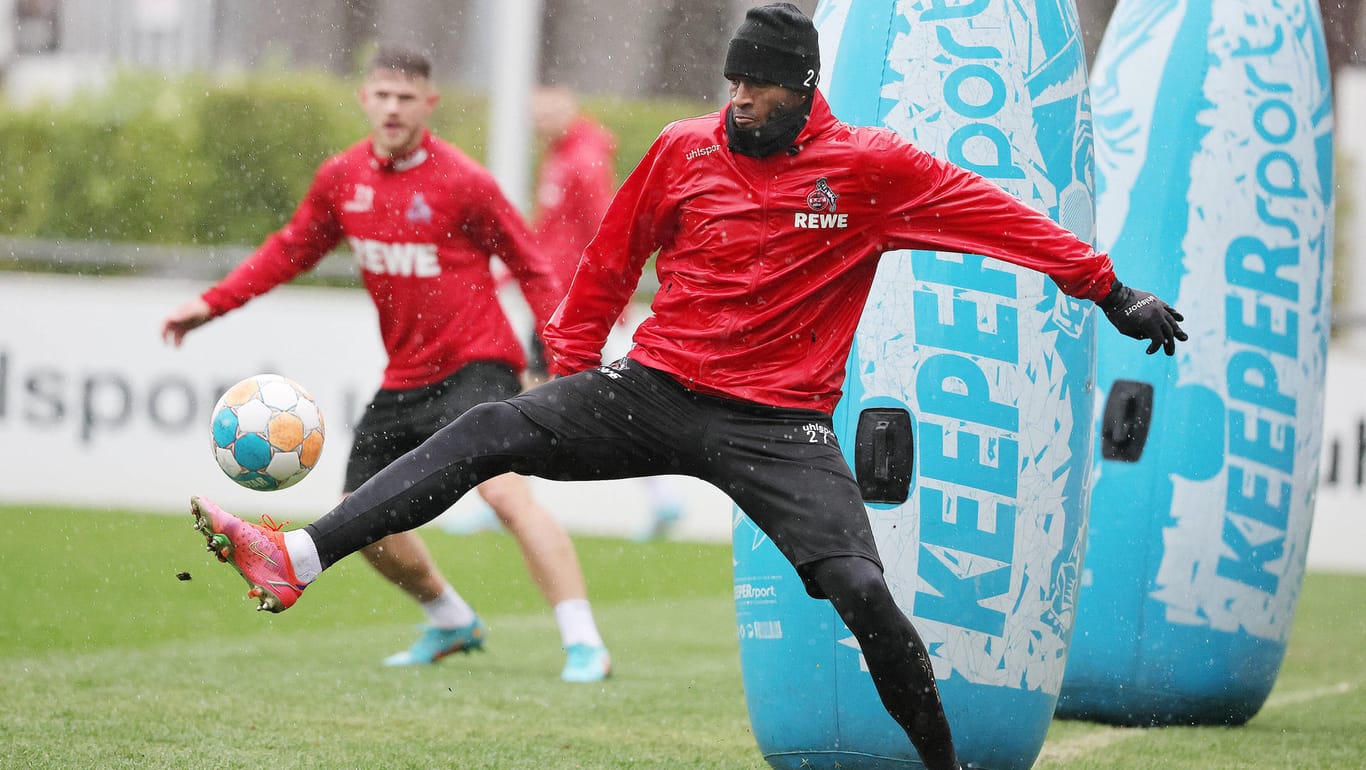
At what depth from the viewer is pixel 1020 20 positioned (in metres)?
5.30

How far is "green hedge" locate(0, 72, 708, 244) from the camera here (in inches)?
645

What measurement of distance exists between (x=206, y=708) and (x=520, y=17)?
29.4ft

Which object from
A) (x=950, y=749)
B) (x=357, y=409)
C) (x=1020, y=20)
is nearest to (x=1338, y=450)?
(x=357, y=409)

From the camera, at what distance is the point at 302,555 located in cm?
435

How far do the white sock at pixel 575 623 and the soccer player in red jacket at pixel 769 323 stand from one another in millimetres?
2360

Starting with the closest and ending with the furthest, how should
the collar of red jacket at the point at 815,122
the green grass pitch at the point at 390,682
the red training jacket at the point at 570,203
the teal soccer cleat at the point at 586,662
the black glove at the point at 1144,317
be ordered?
the black glove at the point at 1144,317 → the collar of red jacket at the point at 815,122 → the green grass pitch at the point at 390,682 → the teal soccer cleat at the point at 586,662 → the red training jacket at the point at 570,203

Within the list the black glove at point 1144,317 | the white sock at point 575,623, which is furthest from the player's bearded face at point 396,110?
the black glove at point 1144,317

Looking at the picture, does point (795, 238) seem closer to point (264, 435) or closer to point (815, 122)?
point (815, 122)

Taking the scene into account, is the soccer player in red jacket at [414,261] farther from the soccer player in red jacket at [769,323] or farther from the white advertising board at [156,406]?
the white advertising board at [156,406]

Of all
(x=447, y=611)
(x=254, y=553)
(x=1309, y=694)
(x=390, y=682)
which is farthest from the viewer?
(x=1309, y=694)

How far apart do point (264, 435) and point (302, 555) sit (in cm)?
54

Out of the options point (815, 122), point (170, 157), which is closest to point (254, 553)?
point (815, 122)

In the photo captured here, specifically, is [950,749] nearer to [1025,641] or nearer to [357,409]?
[1025,641]

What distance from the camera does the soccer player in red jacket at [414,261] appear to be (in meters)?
6.66
